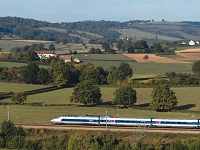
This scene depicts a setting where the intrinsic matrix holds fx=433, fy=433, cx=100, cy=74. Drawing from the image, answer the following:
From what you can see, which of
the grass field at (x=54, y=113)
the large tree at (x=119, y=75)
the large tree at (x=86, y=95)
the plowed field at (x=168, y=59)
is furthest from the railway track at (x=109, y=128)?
the plowed field at (x=168, y=59)

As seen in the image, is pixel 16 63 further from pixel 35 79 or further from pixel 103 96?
pixel 103 96

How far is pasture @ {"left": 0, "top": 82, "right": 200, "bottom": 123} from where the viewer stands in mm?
57519

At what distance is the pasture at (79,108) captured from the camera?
189 feet

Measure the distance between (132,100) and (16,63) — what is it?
5851 centimetres

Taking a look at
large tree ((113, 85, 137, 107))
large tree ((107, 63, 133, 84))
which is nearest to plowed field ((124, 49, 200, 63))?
large tree ((107, 63, 133, 84))

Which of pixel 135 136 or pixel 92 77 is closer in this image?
pixel 135 136

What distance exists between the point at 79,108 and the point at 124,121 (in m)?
14.7

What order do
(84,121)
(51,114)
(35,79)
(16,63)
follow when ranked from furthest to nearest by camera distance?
(16,63)
(35,79)
(51,114)
(84,121)

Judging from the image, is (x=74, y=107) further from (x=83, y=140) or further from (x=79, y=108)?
(x=83, y=140)

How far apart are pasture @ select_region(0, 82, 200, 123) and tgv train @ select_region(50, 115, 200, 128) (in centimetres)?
356

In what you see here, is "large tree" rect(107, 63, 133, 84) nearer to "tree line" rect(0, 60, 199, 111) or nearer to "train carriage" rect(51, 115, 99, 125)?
"tree line" rect(0, 60, 199, 111)

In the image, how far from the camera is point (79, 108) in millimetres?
64500

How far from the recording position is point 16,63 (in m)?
→ 115

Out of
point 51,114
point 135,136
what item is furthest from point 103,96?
point 135,136
